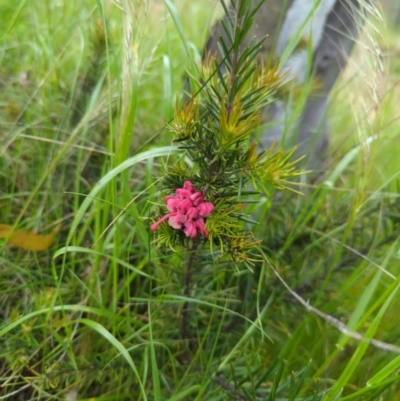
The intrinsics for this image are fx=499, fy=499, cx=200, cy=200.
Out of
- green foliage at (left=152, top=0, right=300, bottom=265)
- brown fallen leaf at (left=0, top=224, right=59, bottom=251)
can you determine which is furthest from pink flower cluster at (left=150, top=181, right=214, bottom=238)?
brown fallen leaf at (left=0, top=224, right=59, bottom=251)

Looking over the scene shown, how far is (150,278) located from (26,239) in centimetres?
37

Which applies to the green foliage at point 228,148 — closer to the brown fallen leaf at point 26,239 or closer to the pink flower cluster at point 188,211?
the pink flower cluster at point 188,211

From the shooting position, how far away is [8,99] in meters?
1.29

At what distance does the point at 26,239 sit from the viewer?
3.30ft

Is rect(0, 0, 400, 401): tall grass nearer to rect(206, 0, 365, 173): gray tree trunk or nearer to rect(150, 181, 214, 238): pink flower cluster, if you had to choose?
rect(150, 181, 214, 238): pink flower cluster

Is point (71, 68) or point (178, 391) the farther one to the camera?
point (71, 68)

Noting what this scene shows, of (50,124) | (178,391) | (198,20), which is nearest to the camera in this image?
(178,391)

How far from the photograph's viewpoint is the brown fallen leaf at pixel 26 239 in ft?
3.21

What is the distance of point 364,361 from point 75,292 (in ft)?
1.91

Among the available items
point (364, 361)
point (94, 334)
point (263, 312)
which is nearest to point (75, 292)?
point (94, 334)

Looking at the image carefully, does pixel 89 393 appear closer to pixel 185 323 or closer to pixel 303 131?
pixel 185 323

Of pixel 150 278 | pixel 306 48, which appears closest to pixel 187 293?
pixel 150 278

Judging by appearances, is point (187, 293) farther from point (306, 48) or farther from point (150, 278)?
point (306, 48)

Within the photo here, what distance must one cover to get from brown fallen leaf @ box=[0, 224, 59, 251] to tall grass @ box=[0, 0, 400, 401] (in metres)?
0.02
